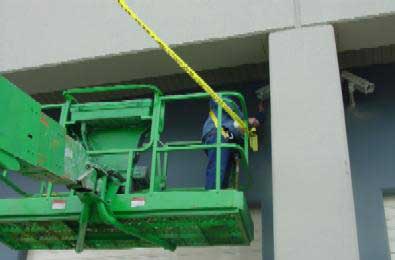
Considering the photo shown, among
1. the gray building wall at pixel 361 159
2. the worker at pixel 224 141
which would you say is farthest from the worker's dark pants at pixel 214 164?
the gray building wall at pixel 361 159

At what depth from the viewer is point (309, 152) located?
19.7 feet

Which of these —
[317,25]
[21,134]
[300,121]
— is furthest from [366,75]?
[21,134]

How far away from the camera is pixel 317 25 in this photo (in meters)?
6.78

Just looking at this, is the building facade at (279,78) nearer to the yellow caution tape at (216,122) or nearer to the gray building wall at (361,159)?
the gray building wall at (361,159)

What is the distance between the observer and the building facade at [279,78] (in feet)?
19.0

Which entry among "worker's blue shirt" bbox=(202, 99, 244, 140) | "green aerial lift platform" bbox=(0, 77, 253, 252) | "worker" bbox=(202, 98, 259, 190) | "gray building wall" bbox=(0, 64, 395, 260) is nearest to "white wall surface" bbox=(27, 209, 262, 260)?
"gray building wall" bbox=(0, 64, 395, 260)

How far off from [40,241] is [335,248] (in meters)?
3.64

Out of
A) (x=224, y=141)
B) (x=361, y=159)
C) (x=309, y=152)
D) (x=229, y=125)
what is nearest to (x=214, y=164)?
(x=224, y=141)

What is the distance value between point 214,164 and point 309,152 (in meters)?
1.16

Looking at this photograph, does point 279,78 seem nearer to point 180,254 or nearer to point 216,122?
point 216,122

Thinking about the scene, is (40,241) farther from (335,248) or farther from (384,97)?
(384,97)

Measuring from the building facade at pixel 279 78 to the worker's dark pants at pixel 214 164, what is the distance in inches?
24.5

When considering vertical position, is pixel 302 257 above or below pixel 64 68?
below

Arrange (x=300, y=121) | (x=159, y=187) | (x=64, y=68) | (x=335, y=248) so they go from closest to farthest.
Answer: (x=335, y=248) < (x=300, y=121) < (x=159, y=187) < (x=64, y=68)
